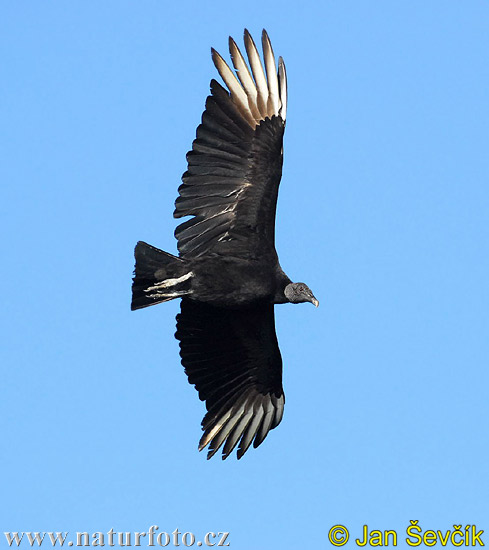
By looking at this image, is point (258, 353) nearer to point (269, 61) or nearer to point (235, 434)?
point (235, 434)

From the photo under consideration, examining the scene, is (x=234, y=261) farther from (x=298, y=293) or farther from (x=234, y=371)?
(x=234, y=371)

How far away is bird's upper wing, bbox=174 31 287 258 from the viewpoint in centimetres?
683

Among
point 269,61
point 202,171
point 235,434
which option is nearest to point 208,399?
point 235,434

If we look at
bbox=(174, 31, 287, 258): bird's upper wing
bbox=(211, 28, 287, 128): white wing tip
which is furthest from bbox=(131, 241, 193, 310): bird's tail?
bbox=(211, 28, 287, 128): white wing tip

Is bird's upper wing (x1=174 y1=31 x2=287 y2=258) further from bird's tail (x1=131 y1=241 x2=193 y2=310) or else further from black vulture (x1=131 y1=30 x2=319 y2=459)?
bird's tail (x1=131 y1=241 x2=193 y2=310)

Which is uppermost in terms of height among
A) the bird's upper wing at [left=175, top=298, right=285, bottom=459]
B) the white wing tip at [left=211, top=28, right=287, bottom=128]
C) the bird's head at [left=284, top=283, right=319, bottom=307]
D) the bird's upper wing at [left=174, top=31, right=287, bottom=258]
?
the white wing tip at [left=211, top=28, right=287, bottom=128]

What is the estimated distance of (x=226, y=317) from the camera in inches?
276

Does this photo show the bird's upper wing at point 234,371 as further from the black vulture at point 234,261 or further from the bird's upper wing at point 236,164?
the bird's upper wing at point 236,164

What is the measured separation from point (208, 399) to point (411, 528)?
1.74 meters

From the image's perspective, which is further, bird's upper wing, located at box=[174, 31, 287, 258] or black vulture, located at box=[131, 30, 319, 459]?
bird's upper wing, located at box=[174, 31, 287, 258]

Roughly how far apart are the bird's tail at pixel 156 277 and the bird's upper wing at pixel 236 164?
0.41 meters

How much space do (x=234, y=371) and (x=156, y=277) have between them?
3.86 feet

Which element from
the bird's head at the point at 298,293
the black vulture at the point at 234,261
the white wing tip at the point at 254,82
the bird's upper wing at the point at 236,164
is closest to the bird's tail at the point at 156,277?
the black vulture at the point at 234,261

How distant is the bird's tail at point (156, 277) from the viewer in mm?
6414
